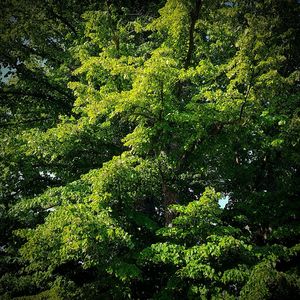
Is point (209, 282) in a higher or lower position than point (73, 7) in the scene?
lower

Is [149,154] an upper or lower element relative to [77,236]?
upper

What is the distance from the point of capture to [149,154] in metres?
10.2

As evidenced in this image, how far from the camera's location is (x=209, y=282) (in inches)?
315

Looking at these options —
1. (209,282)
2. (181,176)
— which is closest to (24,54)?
(181,176)

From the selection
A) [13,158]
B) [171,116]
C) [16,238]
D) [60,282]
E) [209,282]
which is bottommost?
[209,282]

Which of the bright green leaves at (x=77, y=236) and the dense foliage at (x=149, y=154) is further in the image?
the dense foliage at (x=149, y=154)

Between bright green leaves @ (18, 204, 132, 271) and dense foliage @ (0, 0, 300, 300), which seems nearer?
bright green leaves @ (18, 204, 132, 271)

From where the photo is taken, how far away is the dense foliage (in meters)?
7.36

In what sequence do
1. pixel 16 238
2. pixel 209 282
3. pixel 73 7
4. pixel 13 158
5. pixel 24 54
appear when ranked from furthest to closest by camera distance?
pixel 73 7, pixel 24 54, pixel 16 238, pixel 13 158, pixel 209 282

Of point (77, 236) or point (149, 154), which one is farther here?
point (149, 154)

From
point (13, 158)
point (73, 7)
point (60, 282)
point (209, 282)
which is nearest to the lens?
point (209, 282)

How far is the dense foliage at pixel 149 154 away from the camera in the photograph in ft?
24.1

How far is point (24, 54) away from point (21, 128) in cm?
274

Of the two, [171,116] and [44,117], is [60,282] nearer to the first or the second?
[171,116]
